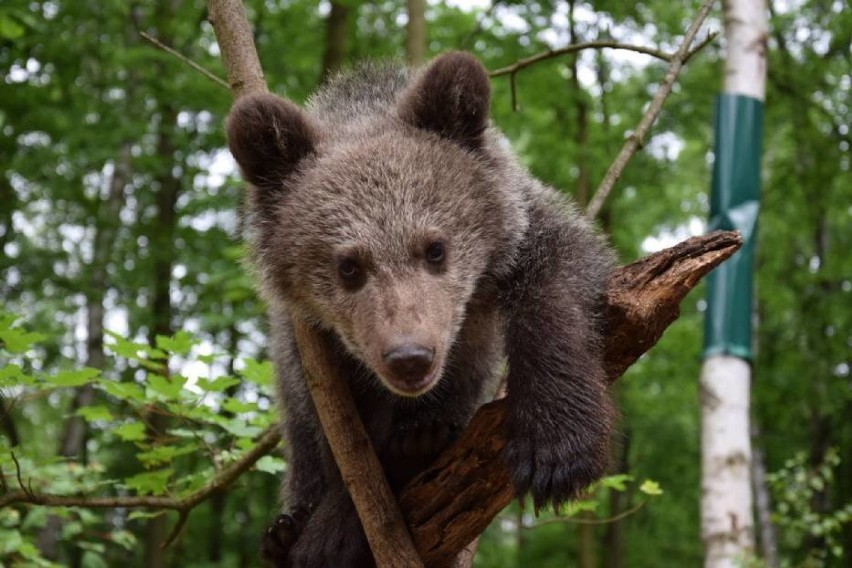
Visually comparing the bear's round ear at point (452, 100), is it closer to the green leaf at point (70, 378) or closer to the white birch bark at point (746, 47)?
the green leaf at point (70, 378)

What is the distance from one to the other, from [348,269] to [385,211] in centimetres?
28

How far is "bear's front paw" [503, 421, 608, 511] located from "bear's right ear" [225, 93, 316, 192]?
5.05 feet

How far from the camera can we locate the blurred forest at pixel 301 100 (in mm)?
11398

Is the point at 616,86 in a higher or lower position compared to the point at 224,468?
higher

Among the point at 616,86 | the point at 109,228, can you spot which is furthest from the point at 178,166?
the point at 616,86

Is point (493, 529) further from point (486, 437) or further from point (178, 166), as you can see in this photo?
point (486, 437)

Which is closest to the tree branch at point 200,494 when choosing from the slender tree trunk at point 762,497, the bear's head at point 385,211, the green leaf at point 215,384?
the green leaf at point 215,384

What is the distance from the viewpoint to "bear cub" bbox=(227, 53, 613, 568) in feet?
11.4

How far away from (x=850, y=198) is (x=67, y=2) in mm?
12280

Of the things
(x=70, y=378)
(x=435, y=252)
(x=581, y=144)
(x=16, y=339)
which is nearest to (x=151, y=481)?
(x=70, y=378)

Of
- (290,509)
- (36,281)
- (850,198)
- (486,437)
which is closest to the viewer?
(486,437)

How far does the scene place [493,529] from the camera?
68.8ft

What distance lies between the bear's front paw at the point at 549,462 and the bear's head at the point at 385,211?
42cm

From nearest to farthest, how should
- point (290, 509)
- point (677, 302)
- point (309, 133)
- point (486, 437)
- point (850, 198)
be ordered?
1. point (677, 302)
2. point (486, 437)
3. point (309, 133)
4. point (290, 509)
5. point (850, 198)
